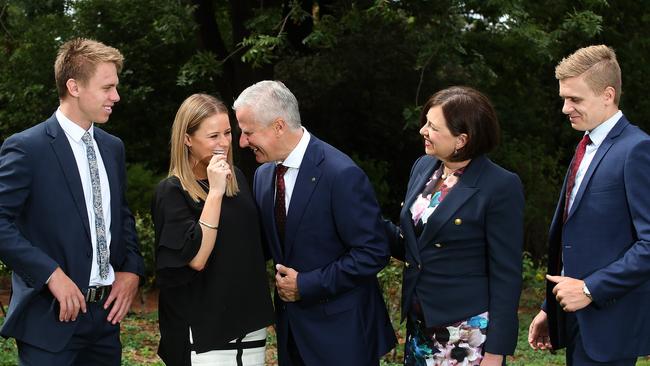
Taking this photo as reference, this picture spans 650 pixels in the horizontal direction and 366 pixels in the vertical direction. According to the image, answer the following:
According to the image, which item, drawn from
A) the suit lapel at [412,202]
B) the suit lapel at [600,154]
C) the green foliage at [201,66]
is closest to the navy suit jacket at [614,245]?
the suit lapel at [600,154]

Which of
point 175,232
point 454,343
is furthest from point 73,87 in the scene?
point 454,343

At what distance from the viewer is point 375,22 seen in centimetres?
1560

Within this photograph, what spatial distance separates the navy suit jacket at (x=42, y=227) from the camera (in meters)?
4.14

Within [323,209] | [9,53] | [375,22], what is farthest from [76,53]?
[9,53]

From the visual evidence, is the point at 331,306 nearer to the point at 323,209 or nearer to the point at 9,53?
the point at 323,209

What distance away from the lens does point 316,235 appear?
4.41 metres

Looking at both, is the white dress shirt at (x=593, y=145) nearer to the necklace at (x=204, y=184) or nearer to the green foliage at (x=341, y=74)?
the necklace at (x=204, y=184)

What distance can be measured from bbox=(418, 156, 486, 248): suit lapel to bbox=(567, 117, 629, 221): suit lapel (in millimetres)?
475

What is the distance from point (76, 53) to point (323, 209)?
4.74 ft

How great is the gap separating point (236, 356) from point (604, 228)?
1.84 m

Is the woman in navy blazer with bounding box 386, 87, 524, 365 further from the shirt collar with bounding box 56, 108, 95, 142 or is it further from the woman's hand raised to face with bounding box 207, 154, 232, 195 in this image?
the shirt collar with bounding box 56, 108, 95, 142

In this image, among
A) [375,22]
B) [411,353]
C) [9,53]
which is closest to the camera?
[411,353]

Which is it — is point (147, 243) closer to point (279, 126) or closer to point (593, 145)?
point (279, 126)

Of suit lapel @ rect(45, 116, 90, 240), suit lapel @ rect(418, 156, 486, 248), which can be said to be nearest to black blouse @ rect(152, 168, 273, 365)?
suit lapel @ rect(45, 116, 90, 240)
